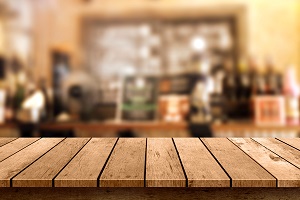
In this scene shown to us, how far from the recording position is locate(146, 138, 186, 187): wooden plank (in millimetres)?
919

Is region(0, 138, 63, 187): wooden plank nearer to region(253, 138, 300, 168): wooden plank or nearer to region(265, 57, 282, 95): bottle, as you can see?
region(253, 138, 300, 168): wooden plank

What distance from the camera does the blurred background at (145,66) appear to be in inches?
116

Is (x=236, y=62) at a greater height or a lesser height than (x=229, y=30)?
lesser

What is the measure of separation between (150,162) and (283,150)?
1.38 feet

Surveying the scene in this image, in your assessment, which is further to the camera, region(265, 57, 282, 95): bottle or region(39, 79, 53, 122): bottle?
region(39, 79, 53, 122): bottle

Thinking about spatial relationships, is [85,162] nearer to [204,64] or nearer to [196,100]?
[196,100]

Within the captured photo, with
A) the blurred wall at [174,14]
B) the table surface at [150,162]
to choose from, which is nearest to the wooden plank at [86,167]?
the table surface at [150,162]

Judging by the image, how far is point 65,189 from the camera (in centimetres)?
96

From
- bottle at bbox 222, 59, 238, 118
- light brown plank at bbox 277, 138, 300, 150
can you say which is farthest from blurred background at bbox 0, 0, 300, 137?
light brown plank at bbox 277, 138, 300, 150

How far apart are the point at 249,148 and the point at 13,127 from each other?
206cm

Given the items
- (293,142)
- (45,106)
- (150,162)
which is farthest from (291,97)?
(150,162)

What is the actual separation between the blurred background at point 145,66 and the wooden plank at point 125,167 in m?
1.52

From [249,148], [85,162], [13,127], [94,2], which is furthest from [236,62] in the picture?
[85,162]

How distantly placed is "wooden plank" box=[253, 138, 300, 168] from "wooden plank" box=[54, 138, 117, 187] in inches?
18.6
